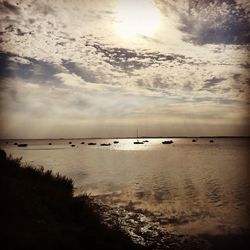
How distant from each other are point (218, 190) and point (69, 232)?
21367mm

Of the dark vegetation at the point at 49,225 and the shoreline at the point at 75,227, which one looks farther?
the shoreline at the point at 75,227

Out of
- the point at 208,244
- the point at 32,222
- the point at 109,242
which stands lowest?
the point at 208,244

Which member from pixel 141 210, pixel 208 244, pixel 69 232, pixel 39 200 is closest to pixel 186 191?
pixel 141 210

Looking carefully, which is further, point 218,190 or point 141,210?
point 218,190

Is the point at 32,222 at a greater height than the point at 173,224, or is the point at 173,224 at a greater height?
the point at 32,222

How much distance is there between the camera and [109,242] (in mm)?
11508

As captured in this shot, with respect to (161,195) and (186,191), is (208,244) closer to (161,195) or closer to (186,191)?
(161,195)

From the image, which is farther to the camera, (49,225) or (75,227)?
(75,227)

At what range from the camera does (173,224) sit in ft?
60.0

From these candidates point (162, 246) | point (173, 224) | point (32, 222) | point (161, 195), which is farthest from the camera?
point (161, 195)

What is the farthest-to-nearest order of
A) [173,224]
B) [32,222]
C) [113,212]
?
[113,212] < [173,224] < [32,222]

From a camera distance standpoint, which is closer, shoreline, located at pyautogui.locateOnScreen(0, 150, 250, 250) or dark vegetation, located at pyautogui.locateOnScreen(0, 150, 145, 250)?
dark vegetation, located at pyautogui.locateOnScreen(0, 150, 145, 250)

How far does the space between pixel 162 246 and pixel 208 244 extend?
2.23 meters

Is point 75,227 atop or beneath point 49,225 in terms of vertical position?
beneath
